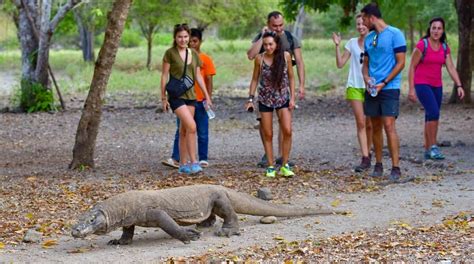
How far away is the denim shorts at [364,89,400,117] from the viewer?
32.4ft

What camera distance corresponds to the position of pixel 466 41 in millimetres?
19547

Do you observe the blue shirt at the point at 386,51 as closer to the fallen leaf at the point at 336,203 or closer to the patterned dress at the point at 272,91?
the patterned dress at the point at 272,91

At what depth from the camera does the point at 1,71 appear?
43406mm

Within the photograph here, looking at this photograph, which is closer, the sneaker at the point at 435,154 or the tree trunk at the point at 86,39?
the sneaker at the point at 435,154

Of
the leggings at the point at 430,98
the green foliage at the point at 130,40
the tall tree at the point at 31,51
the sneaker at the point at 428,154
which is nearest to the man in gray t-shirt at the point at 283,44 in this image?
the leggings at the point at 430,98

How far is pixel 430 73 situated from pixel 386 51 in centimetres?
210

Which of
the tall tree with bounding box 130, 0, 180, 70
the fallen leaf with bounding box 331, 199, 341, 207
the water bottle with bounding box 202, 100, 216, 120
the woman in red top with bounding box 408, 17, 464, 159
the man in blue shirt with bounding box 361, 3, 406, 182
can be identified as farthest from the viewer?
the tall tree with bounding box 130, 0, 180, 70

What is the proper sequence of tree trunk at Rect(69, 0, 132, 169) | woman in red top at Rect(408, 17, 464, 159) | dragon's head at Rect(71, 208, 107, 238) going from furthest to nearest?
woman in red top at Rect(408, 17, 464, 159) < tree trunk at Rect(69, 0, 132, 169) < dragon's head at Rect(71, 208, 107, 238)

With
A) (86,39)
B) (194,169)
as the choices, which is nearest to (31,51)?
(194,169)

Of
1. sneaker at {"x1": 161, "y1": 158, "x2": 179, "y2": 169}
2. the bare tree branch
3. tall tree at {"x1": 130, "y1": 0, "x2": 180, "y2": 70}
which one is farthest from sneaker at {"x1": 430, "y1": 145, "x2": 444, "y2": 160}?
tall tree at {"x1": 130, "y1": 0, "x2": 180, "y2": 70}

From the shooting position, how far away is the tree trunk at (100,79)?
1087 cm

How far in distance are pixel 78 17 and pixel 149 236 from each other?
42576mm

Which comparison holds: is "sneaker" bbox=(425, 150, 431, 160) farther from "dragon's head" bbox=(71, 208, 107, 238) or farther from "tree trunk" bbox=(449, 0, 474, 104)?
"tree trunk" bbox=(449, 0, 474, 104)

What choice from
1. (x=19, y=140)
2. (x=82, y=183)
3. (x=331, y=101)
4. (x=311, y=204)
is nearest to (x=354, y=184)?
(x=311, y=204)
